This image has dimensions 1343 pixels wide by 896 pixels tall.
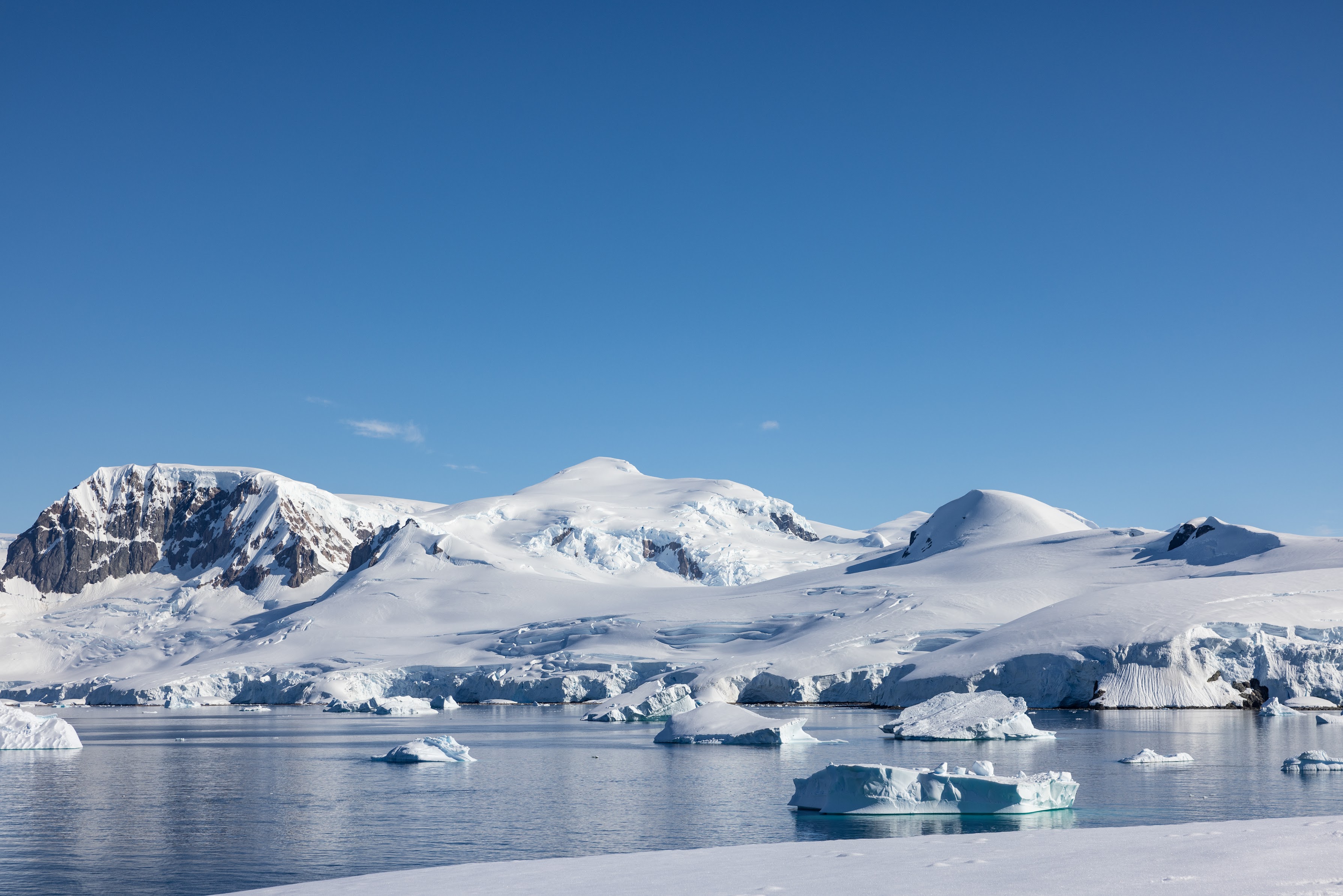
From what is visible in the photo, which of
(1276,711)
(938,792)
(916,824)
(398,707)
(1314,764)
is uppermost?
(938,792)

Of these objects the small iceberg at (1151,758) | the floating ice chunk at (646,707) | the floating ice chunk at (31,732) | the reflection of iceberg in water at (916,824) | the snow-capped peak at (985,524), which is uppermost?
the snow-capped peak at (985,524)

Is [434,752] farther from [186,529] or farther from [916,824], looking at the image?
[186,529]

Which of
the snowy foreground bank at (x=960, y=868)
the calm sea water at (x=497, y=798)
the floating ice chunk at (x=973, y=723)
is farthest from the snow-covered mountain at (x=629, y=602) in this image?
the snowy foreground bank at (x=960, y=868)

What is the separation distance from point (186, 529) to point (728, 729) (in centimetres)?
16148

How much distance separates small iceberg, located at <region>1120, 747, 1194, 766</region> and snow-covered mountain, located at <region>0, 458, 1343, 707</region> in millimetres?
29588

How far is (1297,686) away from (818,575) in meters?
58.0

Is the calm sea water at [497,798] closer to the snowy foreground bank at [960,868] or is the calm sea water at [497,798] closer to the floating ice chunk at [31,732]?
the floating ice chunk at [31,732]

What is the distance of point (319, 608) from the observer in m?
120

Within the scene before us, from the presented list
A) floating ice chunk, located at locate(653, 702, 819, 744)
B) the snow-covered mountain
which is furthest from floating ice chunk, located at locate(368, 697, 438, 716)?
floating ice chunk, located at locate(653, 702, 819, 744)

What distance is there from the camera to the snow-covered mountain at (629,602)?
59.5 meters

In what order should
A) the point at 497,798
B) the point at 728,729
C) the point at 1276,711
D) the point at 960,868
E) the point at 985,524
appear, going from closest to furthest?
1. the point at 960,868
2. the point at 497,798
3. the point at 728,729
4. the point at 1276,711
5. the point at 985,524

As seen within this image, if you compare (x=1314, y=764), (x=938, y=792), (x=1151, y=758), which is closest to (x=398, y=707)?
(x=1151, y=758)

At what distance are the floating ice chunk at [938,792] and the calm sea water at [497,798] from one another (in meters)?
0.29

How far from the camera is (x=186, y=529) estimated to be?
18000 centimetres
